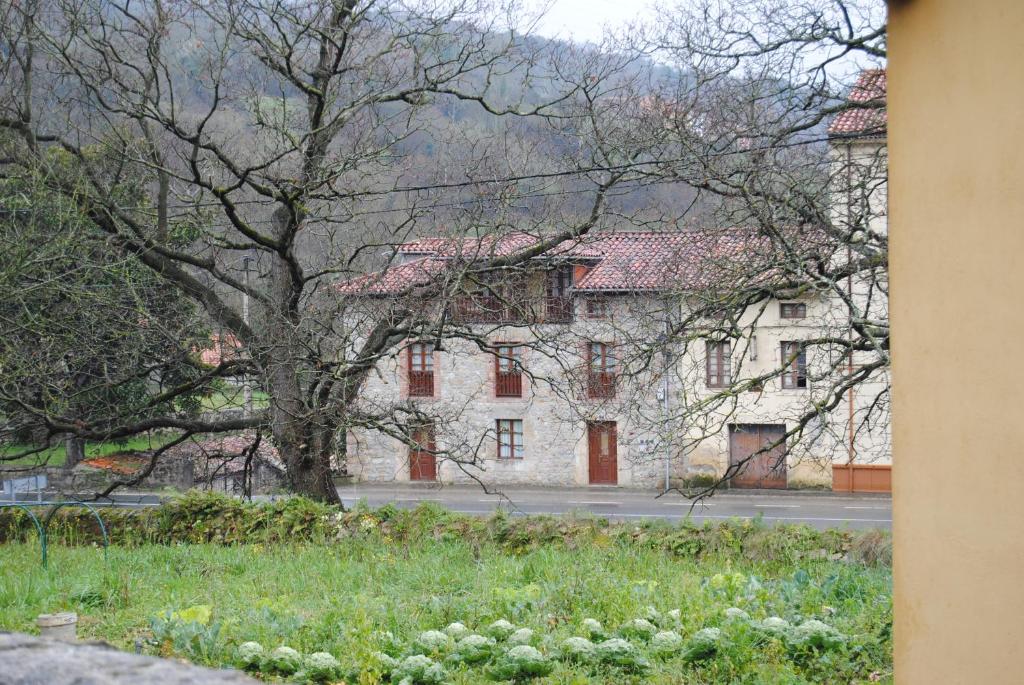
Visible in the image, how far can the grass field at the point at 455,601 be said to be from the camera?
5605 mm

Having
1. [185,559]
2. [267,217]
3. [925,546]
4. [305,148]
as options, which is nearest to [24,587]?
[185,559]

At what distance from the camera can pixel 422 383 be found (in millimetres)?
31859

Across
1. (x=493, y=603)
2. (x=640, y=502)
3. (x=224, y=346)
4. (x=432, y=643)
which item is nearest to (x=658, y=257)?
(x=224, y=346)

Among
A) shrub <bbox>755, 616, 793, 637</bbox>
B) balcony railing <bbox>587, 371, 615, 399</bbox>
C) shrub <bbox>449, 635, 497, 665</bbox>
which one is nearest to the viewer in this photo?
shrub <bbox>449, 635, 497, 665</bbox>

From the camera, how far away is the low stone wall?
1.21 meters

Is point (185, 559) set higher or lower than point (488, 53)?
lower

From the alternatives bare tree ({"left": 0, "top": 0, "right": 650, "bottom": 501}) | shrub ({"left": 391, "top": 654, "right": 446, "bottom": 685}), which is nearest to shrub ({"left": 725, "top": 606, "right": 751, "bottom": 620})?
shrub ({"left": 391, "top": 654, "right": 446, "bottom": 685})

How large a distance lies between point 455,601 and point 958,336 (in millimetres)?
4625

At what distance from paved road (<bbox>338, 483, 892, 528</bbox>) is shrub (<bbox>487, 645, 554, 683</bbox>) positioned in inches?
709

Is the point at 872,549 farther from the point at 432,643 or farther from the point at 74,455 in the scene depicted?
the point at 74,455

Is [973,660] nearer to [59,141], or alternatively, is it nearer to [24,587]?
[24,587]

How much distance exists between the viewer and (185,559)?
10.5 metres

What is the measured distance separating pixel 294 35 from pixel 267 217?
4.00 meters

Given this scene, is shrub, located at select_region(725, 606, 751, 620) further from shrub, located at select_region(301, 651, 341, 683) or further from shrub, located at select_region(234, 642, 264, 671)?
shrub, located at select_region(234, 642, 264, 671)
